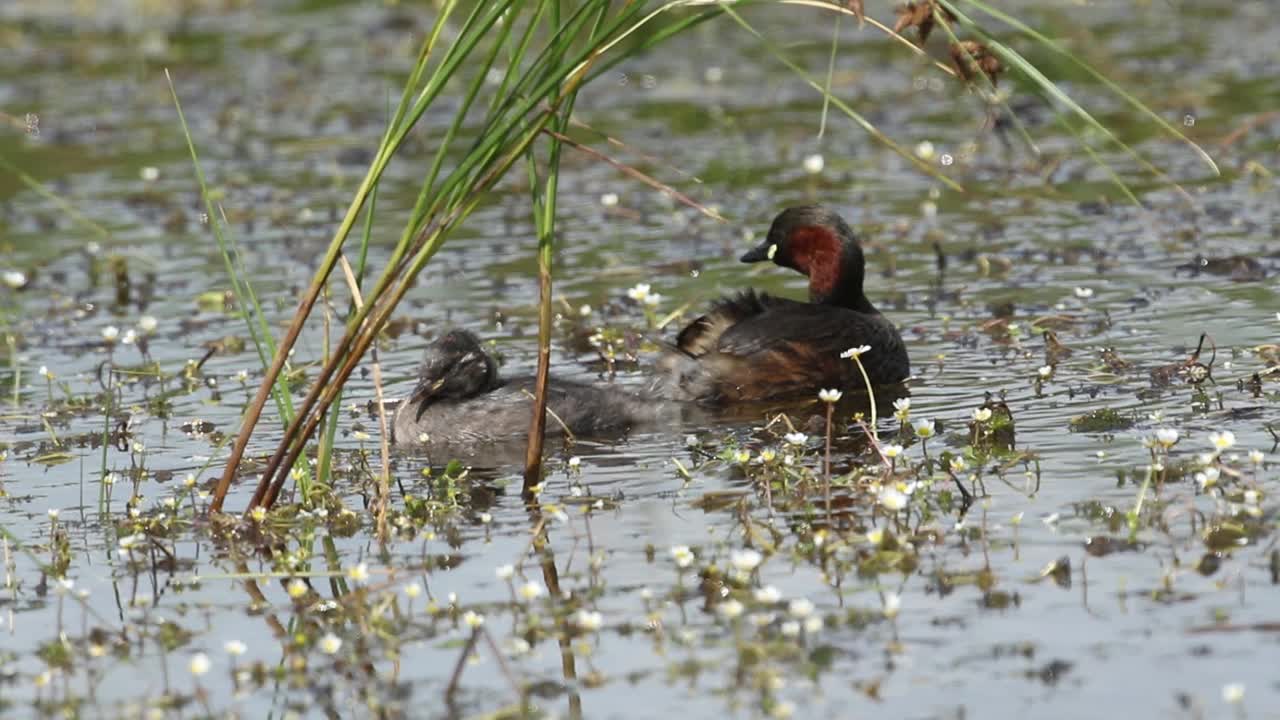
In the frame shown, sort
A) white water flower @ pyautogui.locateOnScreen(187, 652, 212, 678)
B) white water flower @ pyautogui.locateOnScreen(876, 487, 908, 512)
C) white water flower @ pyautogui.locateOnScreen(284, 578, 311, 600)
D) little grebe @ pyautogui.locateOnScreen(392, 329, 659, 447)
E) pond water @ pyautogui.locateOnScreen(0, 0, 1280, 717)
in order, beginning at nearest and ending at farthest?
1. white water flower @ pyautogui.locateOnScreen(187, 652, 212, 678)
2. pond water @ pyautogui.locateOnScreen(0, 0, 1280, 717)
3. white water flower @ pyautogui.locateOnScreen(284, 578, 311, 600)
4. white water flower @ pyautogui.locateOnScreen(876, 487, 908, 512)
5. little grebe @ pyautogui.locateOnScreen(392, 329, 659, 447)

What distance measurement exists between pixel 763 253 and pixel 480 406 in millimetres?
2177

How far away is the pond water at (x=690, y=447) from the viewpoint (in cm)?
581

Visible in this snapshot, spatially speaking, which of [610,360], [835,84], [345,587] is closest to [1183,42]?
[835,84]

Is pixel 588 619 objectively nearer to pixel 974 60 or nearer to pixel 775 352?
pixel 974 60

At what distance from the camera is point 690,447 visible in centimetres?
843

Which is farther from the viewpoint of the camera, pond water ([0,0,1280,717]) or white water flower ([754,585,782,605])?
white water flower ([754,585,782,605])

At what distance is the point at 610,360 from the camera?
10.6 m

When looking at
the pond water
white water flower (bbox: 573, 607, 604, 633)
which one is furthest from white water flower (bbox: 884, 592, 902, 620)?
white water flower (bbox: 573, 607, 604, 633)

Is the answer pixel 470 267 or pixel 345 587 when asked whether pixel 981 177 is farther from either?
pixel 345 587

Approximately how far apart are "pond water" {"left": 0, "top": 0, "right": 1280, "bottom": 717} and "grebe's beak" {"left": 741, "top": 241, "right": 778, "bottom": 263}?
76cm

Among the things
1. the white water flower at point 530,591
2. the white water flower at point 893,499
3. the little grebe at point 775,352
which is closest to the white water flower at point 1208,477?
the white water flower at point 893,499

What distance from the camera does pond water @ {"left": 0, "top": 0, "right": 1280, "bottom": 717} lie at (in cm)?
581

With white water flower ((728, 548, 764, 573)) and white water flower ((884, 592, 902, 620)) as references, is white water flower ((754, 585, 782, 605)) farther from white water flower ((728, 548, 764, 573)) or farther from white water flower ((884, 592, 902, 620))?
white water flower ((884, 592, 902, 620))

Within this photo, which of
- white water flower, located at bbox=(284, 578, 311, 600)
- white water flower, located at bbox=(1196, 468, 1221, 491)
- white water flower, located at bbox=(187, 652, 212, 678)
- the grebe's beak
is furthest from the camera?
the grebe's beak
